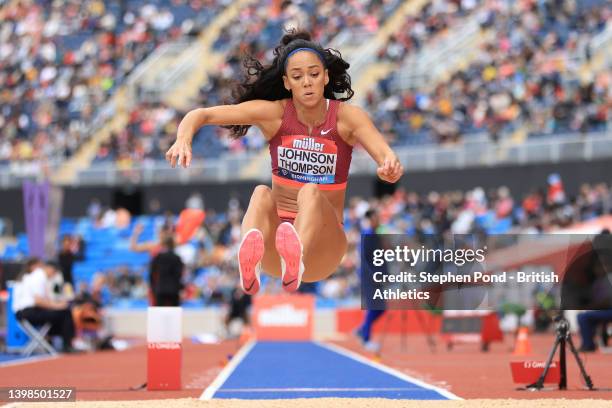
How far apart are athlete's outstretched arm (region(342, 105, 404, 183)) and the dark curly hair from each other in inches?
11.5

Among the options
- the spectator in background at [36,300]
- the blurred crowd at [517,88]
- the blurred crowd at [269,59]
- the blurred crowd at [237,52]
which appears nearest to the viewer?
the spectator in background at [36,300]

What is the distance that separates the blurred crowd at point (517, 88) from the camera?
69.9ft

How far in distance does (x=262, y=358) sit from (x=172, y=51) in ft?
58.1

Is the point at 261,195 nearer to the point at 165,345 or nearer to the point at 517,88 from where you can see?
the point at 165,345

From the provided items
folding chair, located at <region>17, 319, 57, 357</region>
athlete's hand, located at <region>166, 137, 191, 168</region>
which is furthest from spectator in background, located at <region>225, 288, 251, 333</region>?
athlete's hand, located at <region>166, 137, 191, 168</region>

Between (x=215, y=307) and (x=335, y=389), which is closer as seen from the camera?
(x=335, y=389)

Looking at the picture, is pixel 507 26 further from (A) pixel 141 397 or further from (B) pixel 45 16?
(A) pixel 141 397

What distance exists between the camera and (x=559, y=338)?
8648mm

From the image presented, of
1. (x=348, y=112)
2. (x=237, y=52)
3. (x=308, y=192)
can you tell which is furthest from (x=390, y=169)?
(x=237, y=52)

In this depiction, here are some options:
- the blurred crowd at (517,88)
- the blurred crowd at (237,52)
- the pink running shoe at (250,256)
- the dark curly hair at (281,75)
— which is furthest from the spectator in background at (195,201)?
the pink running shoe at (250,256)

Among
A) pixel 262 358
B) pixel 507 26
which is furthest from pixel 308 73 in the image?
pixel 507 26

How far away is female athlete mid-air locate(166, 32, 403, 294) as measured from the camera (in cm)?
607

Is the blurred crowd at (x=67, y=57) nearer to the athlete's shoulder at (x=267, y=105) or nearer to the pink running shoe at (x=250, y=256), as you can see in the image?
the athlete's shoulder at (x=267, y=105)

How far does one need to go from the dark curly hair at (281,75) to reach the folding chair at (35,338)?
8.10 metres
